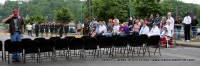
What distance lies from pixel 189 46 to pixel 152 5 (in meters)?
21.5

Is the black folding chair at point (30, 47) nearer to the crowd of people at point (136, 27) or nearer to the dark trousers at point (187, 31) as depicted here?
the crowd of people at point (136, 27)

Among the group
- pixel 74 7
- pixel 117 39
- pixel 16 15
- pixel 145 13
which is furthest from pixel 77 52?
pixel 74 7

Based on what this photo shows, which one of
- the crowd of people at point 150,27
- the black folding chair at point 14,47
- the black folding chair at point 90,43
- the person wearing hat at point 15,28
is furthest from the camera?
the crowd of people at point 150,27

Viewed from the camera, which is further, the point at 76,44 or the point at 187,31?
the point at 187,31

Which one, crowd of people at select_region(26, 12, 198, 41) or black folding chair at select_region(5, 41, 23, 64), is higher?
crowd of people at select_region(26, 12, 198, 41)

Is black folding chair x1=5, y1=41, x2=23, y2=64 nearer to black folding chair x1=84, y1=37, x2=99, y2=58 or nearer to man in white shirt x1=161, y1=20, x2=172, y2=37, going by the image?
black folding chair x1=84, y1=37, x2=99, y2=58

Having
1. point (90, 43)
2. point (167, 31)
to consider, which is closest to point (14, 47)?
point (90, 43)

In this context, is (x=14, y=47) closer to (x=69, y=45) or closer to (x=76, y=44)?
(x=69, y=45)

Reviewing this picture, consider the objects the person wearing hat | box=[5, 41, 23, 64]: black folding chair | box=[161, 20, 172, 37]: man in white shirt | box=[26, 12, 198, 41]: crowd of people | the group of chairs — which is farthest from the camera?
box=[161, 20, 172, 37]: man in white shirt

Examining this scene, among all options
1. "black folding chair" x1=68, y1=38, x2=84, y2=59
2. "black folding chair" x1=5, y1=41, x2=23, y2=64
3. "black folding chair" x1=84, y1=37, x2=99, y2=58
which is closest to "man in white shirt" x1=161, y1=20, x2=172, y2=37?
"black folding chair" x1=84, y1=37, x2=99, y2=58

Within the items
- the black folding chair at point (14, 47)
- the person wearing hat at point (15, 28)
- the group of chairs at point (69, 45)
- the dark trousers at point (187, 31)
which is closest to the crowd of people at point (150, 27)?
the dark trousers at point (187, 31)

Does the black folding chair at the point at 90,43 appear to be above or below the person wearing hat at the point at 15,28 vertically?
below

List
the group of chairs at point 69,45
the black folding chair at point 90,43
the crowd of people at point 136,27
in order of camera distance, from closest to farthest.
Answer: the group of chairs at point 69,45 → the crowd of people at point 136,27 → the black folding chair at point 90,43

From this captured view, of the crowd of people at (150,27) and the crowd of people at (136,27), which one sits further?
the crowd of people at (150,27)
